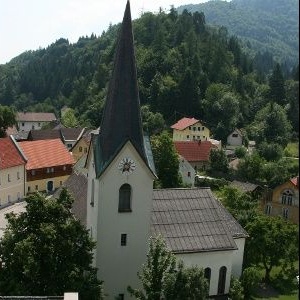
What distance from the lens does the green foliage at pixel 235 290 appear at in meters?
32.5

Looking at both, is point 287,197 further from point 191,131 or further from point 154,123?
point 154,123

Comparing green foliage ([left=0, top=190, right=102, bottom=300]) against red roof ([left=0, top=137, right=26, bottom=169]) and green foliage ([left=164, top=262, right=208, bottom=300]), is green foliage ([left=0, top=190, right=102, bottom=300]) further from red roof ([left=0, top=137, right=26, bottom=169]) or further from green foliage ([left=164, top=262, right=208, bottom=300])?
red roof ([left=0, top=137, right=26, bottom=169])

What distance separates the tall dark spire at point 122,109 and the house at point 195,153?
57428 mm

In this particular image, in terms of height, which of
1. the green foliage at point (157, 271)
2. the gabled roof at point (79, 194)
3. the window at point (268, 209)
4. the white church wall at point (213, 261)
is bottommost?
the window at point (268, 209)

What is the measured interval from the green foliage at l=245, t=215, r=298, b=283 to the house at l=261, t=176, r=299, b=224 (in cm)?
2291

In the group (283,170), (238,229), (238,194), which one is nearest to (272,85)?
(283,170)

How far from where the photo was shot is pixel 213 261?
104 ft

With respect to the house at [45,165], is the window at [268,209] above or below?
below

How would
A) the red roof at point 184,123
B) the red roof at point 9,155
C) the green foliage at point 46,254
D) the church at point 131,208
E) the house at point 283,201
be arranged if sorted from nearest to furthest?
the green foliage at point 46,254 → the church at point 131,208 → the red roof at point 9,155 → the house at point 283,201 → the red roof at point 184,123

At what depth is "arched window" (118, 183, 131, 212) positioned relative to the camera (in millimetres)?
28766

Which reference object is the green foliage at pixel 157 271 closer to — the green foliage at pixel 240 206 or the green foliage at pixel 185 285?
the green foliage at pixel 185 285

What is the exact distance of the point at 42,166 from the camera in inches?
2511

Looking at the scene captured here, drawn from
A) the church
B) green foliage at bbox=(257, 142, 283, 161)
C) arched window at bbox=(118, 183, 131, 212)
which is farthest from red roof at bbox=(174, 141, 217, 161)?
arched window at bbox=(118, 183, 131, 212)

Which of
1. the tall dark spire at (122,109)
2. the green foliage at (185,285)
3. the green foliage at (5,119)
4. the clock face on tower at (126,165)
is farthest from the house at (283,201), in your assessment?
the green foliage at (5,119)
